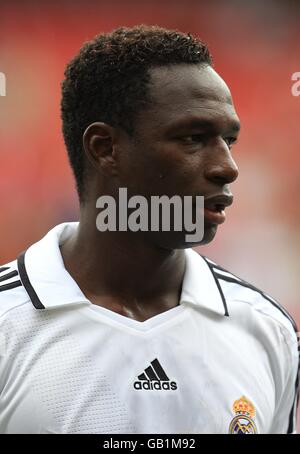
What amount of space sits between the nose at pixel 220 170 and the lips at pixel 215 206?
1.3 inches

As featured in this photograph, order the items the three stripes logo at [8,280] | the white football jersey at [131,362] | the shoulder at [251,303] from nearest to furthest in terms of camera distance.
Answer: the white football jersey at [131,362] → the three stripes logo at [8,280] → the shoulder at [251,303]

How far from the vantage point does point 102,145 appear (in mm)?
1581

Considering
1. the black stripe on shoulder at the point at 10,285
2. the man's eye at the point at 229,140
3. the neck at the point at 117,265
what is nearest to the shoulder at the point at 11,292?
the black stripe on shoulder at the point at 10,285

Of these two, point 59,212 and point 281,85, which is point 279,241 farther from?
point 59,212

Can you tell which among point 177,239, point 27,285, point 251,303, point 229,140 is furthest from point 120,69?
point 251,303

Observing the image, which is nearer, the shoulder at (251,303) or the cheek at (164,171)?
the cheek at (164,171)

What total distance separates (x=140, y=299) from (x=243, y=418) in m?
0.36

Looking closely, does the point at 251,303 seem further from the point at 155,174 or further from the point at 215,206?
the point at 155,174

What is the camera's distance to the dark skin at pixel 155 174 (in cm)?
148

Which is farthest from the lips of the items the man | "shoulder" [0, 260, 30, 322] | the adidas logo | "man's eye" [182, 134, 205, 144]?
"shoulder" [0, 260, 30, 322]

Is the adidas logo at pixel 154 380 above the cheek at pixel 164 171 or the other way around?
the other way around

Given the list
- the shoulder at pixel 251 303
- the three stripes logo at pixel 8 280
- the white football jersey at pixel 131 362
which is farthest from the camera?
the shoulder at pixel 251 303

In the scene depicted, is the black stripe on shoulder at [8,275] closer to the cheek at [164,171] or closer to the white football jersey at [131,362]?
the white football jersey at [131,362]
